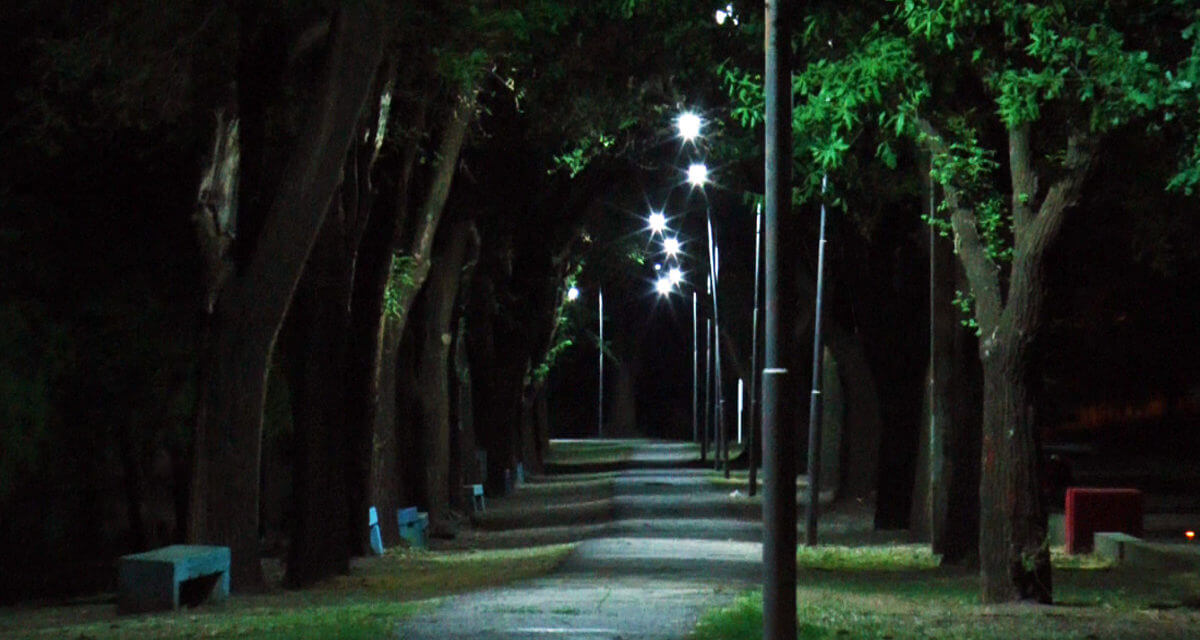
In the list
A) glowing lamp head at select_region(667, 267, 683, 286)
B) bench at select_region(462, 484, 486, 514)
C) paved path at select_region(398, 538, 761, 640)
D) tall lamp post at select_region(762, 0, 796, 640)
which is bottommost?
paved path at select_region(398, 538, 761, 640)

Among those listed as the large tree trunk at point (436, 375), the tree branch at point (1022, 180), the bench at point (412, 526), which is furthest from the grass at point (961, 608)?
the large tree trunk at point (436, 375)

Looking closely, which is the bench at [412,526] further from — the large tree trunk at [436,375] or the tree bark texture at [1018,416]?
the tree bark texture at [1018,416]

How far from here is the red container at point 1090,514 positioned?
24.1m

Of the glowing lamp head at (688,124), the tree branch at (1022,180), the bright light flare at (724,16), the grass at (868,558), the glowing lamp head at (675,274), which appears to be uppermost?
the glowing lamp head at (675,274)

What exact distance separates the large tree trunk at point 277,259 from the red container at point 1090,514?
11429 mm

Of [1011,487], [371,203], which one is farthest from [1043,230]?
[371,203]

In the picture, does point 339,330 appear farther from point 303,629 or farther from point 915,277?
point 915,277

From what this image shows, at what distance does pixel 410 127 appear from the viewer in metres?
23.3

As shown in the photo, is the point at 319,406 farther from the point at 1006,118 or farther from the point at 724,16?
the point at 1006,118

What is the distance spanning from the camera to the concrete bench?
1625cm

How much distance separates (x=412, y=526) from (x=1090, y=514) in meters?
10.6

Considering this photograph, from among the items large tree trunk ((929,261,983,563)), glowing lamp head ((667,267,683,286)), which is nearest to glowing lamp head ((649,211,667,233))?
glowing lamp head ((667,267,683,286))

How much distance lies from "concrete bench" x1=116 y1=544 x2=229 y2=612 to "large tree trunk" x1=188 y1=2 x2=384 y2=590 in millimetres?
1094

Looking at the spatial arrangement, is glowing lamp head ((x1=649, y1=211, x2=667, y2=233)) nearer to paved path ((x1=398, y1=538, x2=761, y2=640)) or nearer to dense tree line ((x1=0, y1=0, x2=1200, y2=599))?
dense tree line ((x1=0, y1=0, x2=1200, y2=599))
